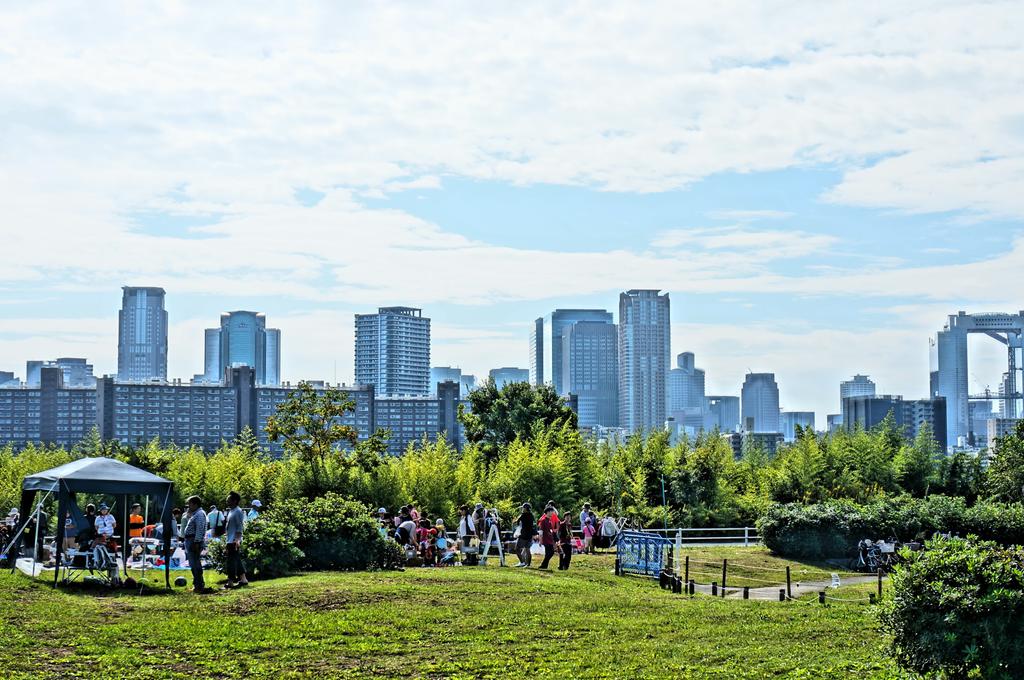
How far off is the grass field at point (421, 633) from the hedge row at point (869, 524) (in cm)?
1271

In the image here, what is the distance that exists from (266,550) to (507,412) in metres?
34.9

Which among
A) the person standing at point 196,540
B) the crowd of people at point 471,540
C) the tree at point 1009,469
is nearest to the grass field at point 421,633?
the person standing at point 196,540

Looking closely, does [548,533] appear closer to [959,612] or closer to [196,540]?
[196,540]

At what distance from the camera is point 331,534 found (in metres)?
21.9

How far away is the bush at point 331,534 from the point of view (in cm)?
2167

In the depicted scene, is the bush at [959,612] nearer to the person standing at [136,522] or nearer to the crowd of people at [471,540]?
the crowd of people at [471,540]

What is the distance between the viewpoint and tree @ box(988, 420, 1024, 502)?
40.1 metres

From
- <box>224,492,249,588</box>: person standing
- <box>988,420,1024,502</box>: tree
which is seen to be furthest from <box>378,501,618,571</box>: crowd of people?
<box>988,420,1024,502</box>: tree

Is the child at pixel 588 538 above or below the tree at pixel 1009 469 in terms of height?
below

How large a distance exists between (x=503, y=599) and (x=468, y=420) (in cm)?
3802

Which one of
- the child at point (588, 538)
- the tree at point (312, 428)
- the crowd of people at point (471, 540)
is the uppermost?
the tree at point (312, 428)

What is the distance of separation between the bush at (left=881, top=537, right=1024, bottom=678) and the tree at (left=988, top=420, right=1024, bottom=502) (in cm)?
3150

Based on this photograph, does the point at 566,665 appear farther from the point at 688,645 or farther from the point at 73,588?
the point at 73,588

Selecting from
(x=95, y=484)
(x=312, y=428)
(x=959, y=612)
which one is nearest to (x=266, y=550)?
(x=95, y=484)
